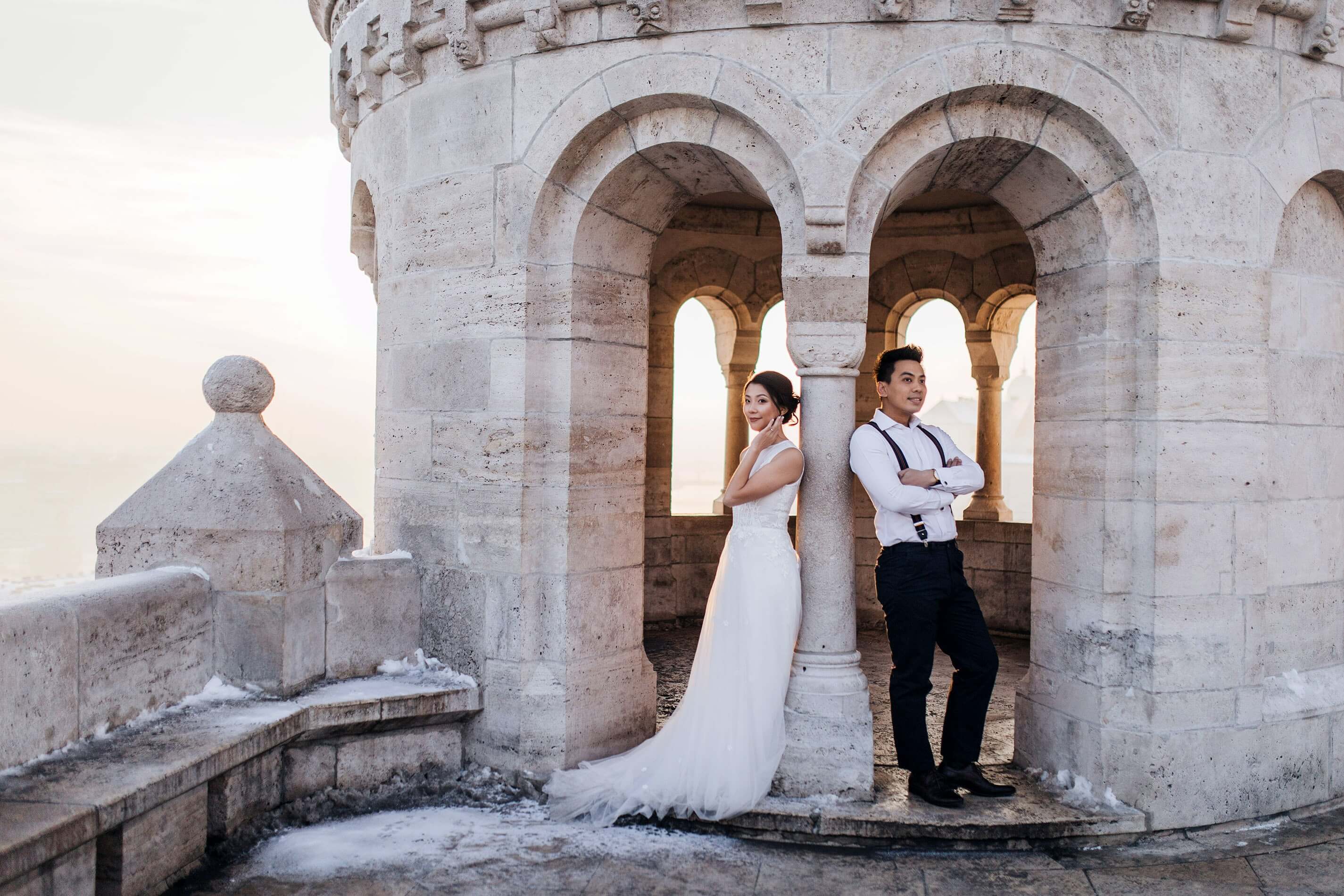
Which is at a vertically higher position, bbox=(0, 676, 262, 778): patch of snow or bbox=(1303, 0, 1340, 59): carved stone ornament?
bbox=(1303, 0, 1340, 59): carved stone ornament

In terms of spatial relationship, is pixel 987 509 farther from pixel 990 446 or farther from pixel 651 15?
pixel 651 15

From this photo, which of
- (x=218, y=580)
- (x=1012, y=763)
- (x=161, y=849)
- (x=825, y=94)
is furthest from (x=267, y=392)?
(x=1012, y=763)

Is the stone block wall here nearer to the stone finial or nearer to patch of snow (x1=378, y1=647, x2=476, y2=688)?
patch of snow (x1=378, y1=647, x2=476, y2=688)

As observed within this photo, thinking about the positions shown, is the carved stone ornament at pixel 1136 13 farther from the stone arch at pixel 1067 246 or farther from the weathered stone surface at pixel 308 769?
the weathered stone surface at pixel 308 769

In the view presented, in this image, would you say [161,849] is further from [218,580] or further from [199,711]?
[218,580]

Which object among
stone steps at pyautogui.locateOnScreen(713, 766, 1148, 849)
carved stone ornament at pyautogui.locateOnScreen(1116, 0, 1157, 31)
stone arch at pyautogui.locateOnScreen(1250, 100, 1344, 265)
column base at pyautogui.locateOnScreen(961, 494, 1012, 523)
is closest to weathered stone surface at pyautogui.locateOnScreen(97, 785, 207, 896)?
stone steps at pyautogui.locateOnScreen(713, 766, 1148, 849)

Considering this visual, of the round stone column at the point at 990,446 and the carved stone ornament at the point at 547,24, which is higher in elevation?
the carved stone ornament at the point at 547,24

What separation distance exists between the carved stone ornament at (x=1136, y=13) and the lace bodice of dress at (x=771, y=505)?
1.91 metres

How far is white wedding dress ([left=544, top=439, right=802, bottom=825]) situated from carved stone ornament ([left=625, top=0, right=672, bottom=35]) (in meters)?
1.61

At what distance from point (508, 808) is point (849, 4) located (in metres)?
3.22

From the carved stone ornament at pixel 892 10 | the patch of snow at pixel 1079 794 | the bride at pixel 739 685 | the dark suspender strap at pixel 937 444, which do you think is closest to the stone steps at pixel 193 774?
the bride at pixel 739 685

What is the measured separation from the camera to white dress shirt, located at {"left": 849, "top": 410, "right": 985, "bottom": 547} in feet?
12.4

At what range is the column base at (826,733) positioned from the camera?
3.87 m

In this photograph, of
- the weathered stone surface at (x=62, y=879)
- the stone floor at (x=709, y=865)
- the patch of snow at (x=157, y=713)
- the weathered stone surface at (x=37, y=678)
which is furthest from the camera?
the stone floor at (x=709, y=865)
